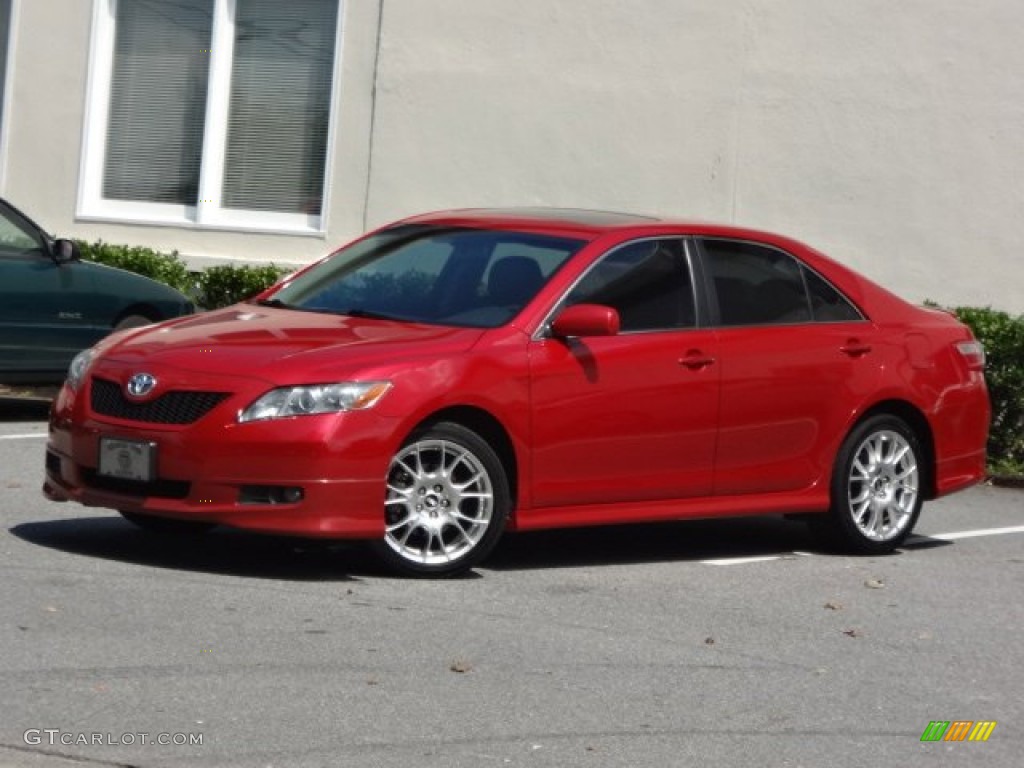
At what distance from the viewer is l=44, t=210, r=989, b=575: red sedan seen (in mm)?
8289

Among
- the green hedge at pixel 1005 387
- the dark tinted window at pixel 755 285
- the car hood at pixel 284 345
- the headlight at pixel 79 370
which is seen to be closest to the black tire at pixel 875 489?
the dark tinted window at pixel 755 285

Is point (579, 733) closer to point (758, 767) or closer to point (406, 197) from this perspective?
point (758, 767)

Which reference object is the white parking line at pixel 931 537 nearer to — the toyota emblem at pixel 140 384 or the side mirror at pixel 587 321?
the side mirror at pixel 587 321

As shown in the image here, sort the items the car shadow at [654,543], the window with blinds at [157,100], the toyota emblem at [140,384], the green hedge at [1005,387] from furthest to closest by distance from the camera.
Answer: the window with blinds at [157,100]
the green hedge at [1005,387]
the car shadow at [654,543]
the toyota emblem at [140,384]

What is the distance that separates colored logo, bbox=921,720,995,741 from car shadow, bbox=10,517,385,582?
276cm

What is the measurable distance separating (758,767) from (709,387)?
141 inches

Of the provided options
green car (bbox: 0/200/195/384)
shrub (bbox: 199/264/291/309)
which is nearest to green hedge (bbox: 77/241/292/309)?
shrub (bbox: 199/264/291/309)

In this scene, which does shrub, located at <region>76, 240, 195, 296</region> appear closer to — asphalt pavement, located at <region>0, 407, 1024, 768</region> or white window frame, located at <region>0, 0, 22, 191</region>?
white window frame, located at <region>0, 0, 22, 191</region>

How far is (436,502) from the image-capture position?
8.62m

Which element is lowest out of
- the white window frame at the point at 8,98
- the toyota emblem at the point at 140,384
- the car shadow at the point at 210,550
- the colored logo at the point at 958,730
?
the colored logo at the point at 958,730

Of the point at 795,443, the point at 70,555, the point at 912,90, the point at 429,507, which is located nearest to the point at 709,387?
the point at 795,443

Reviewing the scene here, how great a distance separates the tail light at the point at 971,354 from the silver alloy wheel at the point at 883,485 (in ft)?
2.21

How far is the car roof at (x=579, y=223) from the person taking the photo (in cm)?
962

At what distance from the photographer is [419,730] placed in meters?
6.27
